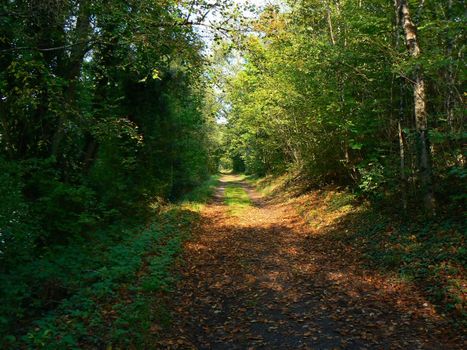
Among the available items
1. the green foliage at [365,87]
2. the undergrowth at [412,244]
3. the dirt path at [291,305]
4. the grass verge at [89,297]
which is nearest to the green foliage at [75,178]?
the grass verge at [89,297]

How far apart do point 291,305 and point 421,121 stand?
5.93 m

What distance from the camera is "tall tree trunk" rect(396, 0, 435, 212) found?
925cm

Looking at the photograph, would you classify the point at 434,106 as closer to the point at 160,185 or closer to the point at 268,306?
the point at 268,306

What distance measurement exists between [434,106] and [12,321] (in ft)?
37.4

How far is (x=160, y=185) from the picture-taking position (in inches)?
711

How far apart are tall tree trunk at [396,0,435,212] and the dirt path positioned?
8.86 feet

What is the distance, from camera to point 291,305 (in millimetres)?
6836

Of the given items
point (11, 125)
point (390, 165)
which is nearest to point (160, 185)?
point (11, 125)

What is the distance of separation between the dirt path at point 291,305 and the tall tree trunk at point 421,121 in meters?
2.70

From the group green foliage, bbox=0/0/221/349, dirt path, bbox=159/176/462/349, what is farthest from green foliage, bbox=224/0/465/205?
dirt path, bbox=159/176/462/349

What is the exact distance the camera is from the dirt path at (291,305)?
546 centimetres

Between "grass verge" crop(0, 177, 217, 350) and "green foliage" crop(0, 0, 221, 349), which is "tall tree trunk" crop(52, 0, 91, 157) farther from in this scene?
"grass verge" crop(0, 177, 217, 350)

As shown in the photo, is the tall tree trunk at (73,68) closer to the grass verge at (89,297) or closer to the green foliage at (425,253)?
the grass verge at (89,297)

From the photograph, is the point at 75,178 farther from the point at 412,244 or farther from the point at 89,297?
the point at 412,244
